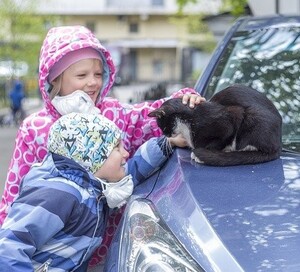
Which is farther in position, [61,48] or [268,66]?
[268,66]

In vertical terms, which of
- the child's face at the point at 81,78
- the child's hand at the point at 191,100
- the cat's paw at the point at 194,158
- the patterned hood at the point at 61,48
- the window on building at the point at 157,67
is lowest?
the window on building at the point at 157,67

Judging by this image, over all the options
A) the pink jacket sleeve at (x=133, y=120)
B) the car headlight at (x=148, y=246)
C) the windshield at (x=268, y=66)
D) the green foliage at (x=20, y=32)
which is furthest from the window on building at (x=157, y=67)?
the car headlight at (x=148, y=246)

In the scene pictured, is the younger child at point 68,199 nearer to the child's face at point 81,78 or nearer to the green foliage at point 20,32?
the child's face at point 81,78

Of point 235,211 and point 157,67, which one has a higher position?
point 235,211

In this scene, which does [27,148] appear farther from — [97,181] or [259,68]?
[259,68]

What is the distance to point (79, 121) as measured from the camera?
2828 mm

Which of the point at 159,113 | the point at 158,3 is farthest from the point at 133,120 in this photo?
the point at 158,3

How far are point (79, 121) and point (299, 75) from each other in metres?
1.43

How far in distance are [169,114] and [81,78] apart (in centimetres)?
50

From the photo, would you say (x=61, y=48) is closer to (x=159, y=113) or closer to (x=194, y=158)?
(x=159, y=113)

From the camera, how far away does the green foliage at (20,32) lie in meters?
26.7

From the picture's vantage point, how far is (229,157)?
2.92 m

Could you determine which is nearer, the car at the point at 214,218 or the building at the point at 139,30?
the car at the point at 214,218

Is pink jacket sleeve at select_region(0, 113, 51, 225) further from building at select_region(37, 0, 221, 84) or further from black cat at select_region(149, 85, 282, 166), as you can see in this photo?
building at select_region(37, 0, 221, 84)
